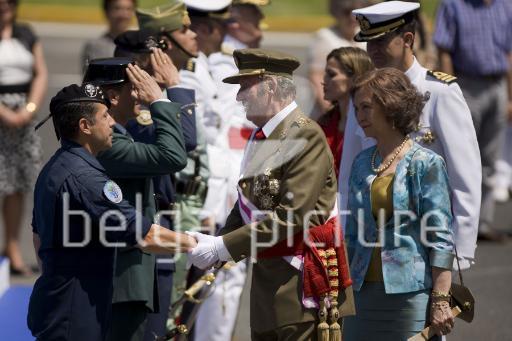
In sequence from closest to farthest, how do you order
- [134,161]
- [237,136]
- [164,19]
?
[134,161] → [164,19] → [237,136]

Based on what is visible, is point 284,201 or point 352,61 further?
point 352,61

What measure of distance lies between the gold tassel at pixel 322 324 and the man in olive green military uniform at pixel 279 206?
3 cm

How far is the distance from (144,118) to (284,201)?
101 centimetres

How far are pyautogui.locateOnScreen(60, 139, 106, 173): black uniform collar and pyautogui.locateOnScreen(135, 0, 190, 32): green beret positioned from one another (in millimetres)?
1526

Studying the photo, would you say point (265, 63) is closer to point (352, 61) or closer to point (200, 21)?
point (352, 61)

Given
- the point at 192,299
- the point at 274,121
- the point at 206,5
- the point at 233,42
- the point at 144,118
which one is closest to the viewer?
the point at 274,121

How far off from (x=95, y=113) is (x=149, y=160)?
0.35 meters

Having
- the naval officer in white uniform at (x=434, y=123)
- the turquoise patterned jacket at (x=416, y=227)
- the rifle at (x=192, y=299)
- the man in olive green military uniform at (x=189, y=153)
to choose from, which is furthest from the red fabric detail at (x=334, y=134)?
the turquoise patterned jacket at (x=416, y=227)

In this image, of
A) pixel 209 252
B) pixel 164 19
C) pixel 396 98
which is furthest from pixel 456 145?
pixel 164 19

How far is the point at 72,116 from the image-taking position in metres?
5.04

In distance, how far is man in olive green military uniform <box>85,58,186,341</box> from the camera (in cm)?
528

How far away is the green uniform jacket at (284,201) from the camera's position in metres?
4.99

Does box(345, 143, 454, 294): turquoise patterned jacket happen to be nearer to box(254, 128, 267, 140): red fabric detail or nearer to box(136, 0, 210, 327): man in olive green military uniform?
box(254, 128, 267, 140): red fabric detail

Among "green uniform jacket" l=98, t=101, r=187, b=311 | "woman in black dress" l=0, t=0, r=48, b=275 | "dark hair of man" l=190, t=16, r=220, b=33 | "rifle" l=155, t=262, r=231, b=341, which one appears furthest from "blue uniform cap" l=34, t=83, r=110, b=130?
"woman in black dress" l=0, t=0, r=48, b=275
